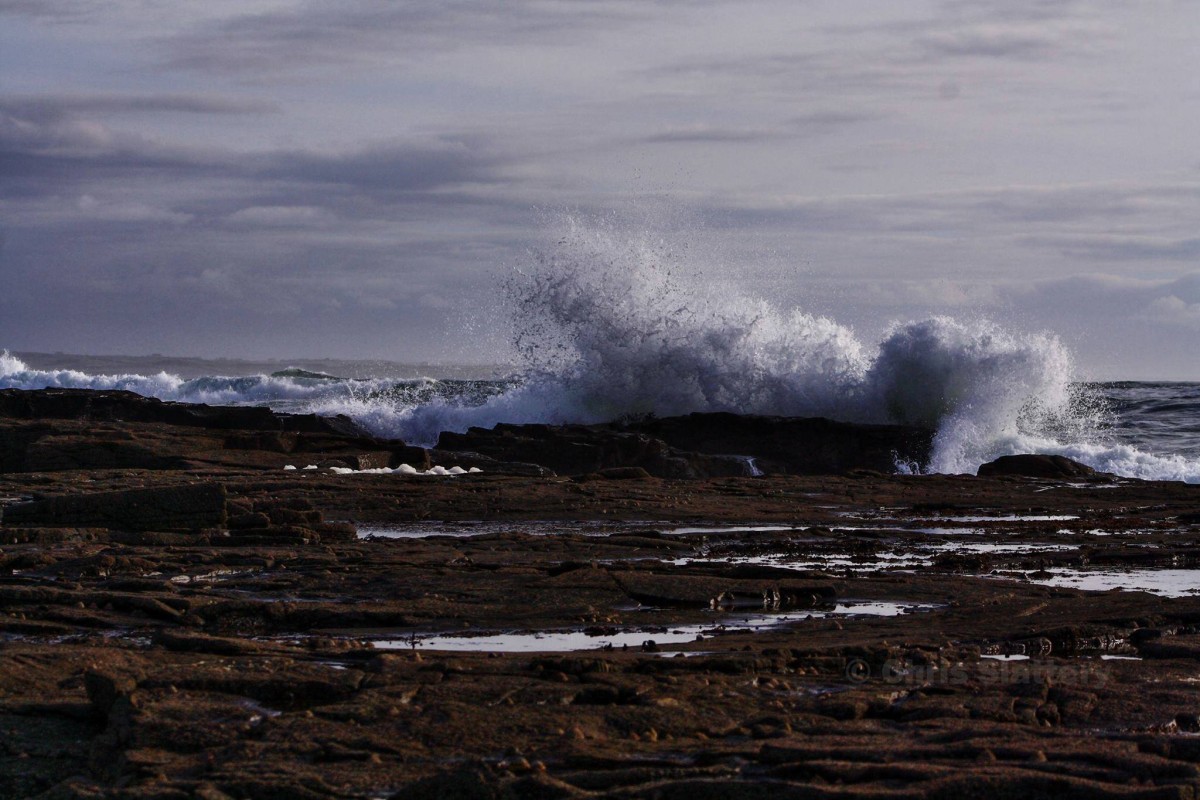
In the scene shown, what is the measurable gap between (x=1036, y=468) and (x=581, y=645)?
12.8 metres

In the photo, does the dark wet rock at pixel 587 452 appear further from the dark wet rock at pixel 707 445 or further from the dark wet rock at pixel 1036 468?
the dark wet rock at pixel 1036 468

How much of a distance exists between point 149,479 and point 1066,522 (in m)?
8.78

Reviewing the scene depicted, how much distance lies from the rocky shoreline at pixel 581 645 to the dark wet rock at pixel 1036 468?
13.4ft

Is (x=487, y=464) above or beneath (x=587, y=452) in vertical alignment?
beneath

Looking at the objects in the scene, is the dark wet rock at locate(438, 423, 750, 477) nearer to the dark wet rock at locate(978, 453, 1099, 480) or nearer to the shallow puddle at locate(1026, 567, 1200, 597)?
the dark wet rock at locate(978, 453, 1099, 480)

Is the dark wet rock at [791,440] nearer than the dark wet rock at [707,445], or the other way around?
the dark wet rock at [707,445]

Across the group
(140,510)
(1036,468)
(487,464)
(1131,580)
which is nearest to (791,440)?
(1036,468)

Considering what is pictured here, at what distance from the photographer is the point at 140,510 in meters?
9.54

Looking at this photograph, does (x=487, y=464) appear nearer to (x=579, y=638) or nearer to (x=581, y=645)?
(x=579, y=638)

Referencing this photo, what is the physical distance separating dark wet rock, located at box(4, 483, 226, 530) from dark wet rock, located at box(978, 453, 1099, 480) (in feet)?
35.8

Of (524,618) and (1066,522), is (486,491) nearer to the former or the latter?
(1066,522)

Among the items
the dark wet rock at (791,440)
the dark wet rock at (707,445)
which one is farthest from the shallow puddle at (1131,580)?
the dark wet rock at (791,440)

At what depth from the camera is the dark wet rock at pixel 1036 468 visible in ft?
56.7

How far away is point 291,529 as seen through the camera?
30.7ft
